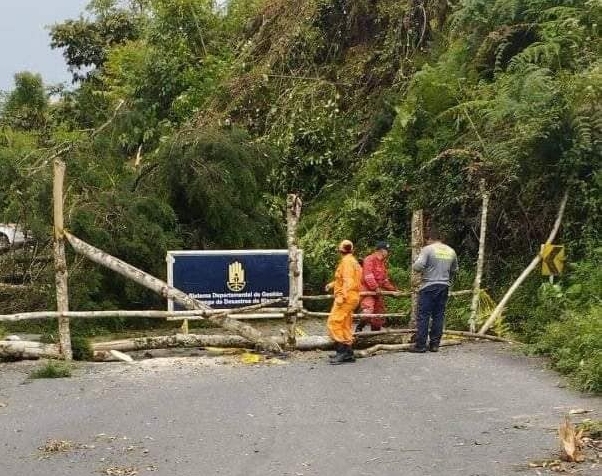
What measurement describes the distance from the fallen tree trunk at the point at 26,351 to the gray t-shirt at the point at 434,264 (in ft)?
15.9

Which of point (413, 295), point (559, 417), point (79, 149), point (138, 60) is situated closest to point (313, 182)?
point (79, 149)

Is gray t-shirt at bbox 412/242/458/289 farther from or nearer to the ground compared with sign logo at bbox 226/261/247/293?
farther from the ground

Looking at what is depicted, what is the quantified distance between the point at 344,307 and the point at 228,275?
119 inches

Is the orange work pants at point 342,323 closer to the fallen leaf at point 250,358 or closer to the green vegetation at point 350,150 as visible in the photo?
the fallen leaf at point 250,358

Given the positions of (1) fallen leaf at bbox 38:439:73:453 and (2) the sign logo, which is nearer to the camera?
(1) fallen leaf at bbox 38:439:73:453

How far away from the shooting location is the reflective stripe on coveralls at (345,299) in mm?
10141

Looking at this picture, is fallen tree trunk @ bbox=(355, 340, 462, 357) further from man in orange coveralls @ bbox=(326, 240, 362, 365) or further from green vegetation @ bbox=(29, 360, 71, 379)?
green vegetation @ bbox=(29, 360, 71, 379)

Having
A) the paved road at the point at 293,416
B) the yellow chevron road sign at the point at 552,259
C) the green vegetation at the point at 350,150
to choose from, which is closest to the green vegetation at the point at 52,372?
the paved road at the point at 293,416

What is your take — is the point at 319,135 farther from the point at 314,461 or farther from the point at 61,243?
the point at 314,461

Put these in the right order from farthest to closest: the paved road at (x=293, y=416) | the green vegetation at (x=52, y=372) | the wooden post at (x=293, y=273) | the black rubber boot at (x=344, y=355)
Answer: the wooden post at (x=293, y=273), the black rubber boot at (x=344, y=355), the green vegetation at (x=52, y=372), the paved road at (x=293, y=416)

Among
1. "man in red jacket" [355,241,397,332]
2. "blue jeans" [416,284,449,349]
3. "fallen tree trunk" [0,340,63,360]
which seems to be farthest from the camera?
"man in red jacket" [355,241,397,332]

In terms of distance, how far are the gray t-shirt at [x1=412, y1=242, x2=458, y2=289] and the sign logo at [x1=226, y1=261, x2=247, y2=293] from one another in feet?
10.5

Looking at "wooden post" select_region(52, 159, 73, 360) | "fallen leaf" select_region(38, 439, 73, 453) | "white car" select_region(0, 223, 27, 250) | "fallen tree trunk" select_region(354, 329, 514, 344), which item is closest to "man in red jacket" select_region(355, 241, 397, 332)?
"fallen tree trunk" select_region(354, 329, 514, 344)

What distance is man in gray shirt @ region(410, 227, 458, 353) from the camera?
A: 34.7 ft
